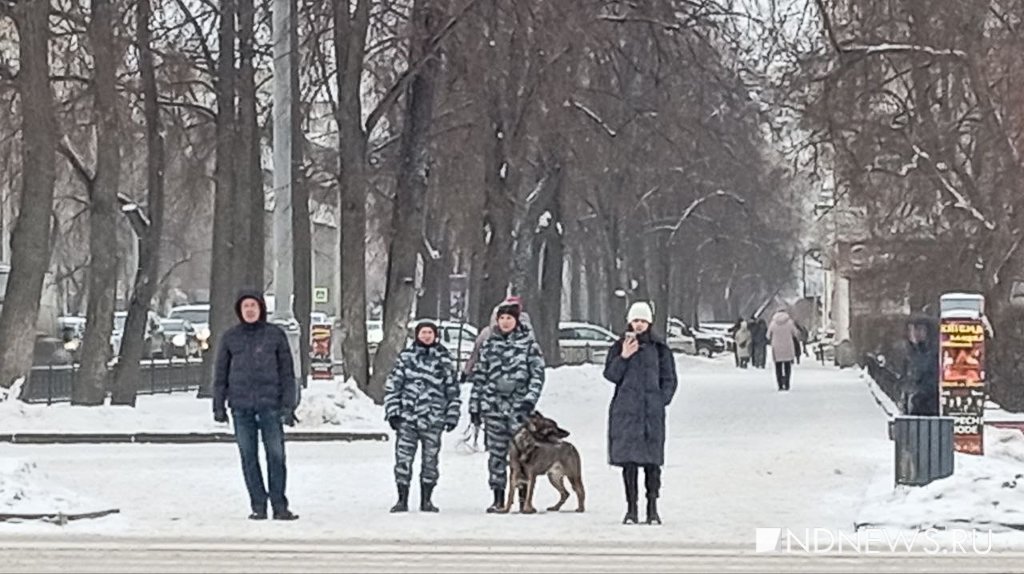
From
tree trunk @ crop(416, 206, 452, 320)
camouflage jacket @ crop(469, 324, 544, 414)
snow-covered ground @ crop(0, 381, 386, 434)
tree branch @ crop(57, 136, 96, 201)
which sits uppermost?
tree branch @ crop(57, 136, 96, 201)

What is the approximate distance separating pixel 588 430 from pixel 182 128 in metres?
11.7

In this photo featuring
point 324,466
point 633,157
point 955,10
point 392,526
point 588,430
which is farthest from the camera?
point 633,157

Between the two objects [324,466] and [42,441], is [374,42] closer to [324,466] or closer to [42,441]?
[42,441]

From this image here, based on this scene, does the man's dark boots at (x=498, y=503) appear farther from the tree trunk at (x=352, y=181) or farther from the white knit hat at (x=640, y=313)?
the tree trunk at (x=352, y=181)

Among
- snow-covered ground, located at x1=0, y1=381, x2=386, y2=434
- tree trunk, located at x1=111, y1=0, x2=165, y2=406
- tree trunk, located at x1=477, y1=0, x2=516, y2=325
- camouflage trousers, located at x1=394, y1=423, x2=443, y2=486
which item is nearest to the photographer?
camouflage trousers, located at x1=394, y1=423, x2=443, y2=486

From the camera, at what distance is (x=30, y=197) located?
26938 mm

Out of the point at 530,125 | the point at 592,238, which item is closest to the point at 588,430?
the point at 530,125

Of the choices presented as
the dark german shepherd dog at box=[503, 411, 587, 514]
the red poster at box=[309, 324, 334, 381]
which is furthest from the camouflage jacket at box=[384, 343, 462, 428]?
the red poster at box=[309, 324, 334, 381]

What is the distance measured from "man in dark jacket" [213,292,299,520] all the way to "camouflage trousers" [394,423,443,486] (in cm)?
99

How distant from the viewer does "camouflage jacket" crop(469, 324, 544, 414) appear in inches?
674

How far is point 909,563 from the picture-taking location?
13625 millimetres

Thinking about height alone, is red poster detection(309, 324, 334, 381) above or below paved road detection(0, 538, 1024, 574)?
above

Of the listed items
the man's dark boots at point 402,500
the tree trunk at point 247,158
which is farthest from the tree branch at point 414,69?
the man's dark boots at point 402,500

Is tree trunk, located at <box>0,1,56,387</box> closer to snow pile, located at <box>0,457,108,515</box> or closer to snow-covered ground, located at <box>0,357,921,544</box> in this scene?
snow-covered ground, located at <box>0,357,921,544</box>
